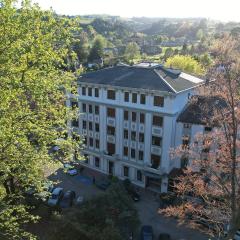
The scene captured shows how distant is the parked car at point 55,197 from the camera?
3217 cm

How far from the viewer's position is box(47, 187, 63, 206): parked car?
106 ft

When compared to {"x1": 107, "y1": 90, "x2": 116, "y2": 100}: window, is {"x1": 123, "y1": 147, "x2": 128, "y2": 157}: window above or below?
below

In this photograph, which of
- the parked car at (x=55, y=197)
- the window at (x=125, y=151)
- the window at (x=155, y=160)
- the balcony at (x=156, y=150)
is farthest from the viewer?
the window at (x=125, y=151)

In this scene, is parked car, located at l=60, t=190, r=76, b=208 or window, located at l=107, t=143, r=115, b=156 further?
window, located at l=107, t=143, r=115, b=156

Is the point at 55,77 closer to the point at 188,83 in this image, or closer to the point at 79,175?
the point at 188,83

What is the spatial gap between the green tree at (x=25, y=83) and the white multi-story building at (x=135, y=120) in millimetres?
16928

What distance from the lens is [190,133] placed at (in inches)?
1287

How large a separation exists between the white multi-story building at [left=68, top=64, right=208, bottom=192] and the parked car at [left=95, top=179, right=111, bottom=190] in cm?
225

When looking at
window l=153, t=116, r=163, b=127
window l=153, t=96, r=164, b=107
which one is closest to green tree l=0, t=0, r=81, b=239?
window l=153, t=96, r=164, b=107

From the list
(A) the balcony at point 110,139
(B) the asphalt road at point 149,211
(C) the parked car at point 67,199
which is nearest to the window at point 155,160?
(B) the asphalt road at point 149,211

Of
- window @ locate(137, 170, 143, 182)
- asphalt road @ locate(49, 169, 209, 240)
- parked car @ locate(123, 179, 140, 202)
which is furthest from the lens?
window @ locate(137, 170, 143, 182)

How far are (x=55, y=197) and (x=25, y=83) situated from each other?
2120 cm

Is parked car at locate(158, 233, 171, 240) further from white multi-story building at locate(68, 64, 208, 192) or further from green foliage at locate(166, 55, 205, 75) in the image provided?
green foliage at locate(166, 55, 205, 75)

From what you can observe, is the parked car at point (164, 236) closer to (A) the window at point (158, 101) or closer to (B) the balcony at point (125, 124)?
(A) the window at point (158, 101)
